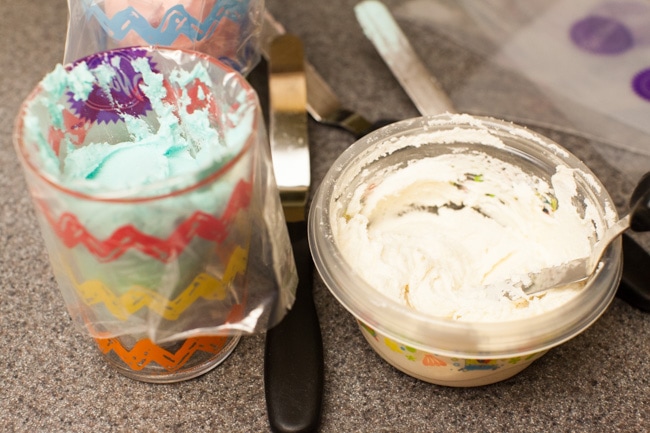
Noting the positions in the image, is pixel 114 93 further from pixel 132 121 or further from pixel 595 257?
pixel 595 257

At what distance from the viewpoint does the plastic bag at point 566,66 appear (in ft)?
2.31

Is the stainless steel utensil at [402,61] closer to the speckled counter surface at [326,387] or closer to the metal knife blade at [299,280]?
the metal knife blade at [299,280]

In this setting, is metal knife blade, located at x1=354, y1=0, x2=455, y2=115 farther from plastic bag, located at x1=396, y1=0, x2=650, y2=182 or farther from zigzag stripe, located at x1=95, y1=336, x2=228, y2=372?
zigzag stripe, located at x1=95, y1=336, x2=228, y2=372

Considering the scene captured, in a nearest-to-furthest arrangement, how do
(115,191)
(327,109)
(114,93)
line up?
(115,191), (114,93), (327,109)

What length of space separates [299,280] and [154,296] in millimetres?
131

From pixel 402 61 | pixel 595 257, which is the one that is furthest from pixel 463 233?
pixel 402 61

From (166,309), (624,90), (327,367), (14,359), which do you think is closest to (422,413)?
(327,367)

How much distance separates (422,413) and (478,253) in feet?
0.44

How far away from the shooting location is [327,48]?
79 cm

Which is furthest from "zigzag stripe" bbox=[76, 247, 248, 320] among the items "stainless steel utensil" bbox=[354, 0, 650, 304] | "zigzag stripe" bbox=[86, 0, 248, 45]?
"stainless steel utensil" bbox=[354, 0, 650, 304]

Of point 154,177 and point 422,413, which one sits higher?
point 154,177

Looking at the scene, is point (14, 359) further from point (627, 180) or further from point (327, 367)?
point (627, 180)

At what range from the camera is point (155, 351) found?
470mm

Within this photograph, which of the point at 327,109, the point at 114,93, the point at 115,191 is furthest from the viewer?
the point at 327,109
